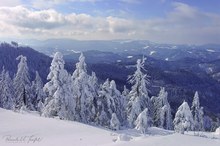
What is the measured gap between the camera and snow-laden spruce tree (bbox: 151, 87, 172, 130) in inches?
2168

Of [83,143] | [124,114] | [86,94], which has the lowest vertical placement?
[124,114]

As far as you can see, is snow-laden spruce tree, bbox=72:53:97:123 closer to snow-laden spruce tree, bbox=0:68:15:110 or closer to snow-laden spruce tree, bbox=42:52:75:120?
snow-laden spruce tree, bbox=42:52:75:120

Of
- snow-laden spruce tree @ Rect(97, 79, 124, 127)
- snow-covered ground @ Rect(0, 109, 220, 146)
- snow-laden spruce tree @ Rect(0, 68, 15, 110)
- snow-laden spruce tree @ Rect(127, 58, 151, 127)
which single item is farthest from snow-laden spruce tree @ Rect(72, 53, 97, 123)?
snow-covered ground @ Rect(0, 109, 220, 146)

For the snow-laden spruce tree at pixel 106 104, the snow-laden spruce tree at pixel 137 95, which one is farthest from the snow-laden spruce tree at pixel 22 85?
the snow-laden spruce tree at pixel 137 95

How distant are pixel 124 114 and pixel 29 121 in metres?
35.4

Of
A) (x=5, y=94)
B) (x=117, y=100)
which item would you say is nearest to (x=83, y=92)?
(x=117, y=100)

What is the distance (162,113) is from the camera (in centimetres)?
5466

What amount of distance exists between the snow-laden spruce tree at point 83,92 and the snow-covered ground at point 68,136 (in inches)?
932

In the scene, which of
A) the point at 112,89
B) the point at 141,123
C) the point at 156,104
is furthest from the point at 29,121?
the point at 156,104

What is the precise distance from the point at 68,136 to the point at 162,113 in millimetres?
40897

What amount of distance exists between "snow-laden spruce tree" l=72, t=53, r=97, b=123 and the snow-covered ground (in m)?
23.7

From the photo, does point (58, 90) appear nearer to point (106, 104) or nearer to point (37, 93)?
point (106, 104)

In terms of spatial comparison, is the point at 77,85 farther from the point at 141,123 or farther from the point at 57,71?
the point at 141,123

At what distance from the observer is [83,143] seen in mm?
13625
